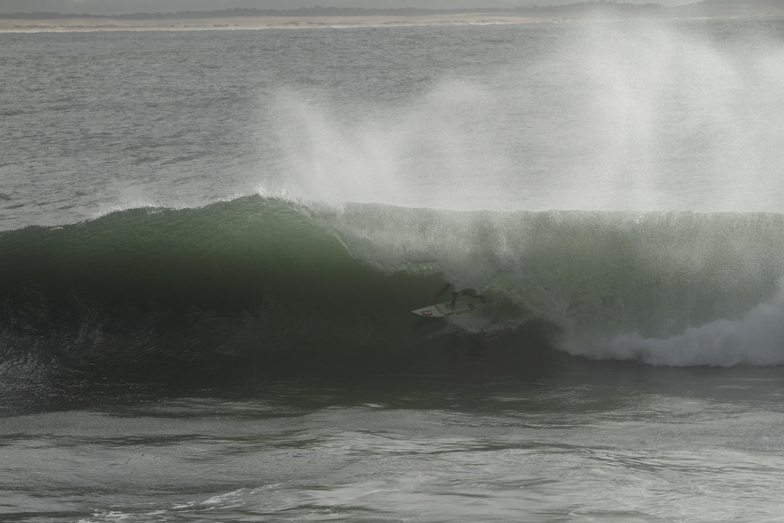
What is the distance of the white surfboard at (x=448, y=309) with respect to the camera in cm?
987

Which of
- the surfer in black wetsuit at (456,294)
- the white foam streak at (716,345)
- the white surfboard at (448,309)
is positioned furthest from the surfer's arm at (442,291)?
the white foam streak at (716,345)

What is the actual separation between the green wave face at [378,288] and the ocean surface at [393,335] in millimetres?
39

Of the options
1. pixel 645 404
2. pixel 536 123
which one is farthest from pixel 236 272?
pixel 536 123

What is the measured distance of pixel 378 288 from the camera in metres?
10.5

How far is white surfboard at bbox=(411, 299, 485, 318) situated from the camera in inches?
388

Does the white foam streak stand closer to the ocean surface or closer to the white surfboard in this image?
the ocean surface

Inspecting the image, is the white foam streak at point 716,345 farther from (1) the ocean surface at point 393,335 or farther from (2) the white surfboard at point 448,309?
(2) the white surfboard at point 448,309

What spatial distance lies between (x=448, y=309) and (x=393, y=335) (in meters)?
0.88

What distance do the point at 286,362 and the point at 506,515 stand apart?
205 inches

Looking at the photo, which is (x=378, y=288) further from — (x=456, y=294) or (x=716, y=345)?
(x=716, y=345)

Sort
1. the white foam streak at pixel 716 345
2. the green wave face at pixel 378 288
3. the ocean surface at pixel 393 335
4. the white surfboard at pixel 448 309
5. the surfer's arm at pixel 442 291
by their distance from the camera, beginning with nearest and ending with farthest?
the ocean surface at pixel 393 335 < the white foam streak at pixel 716 345 < the green wave face at pixel 378 288 < the white surfboard at pixel 448 309 < the surfer's arm at pixel 442 291

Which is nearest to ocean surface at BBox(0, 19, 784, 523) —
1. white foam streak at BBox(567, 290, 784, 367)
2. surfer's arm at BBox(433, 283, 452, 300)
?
white foam streak at BBox(567, 290, 784, 367)

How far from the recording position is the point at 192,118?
29.5 meters

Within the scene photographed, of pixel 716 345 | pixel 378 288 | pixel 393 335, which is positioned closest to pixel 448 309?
pixel 393 335
